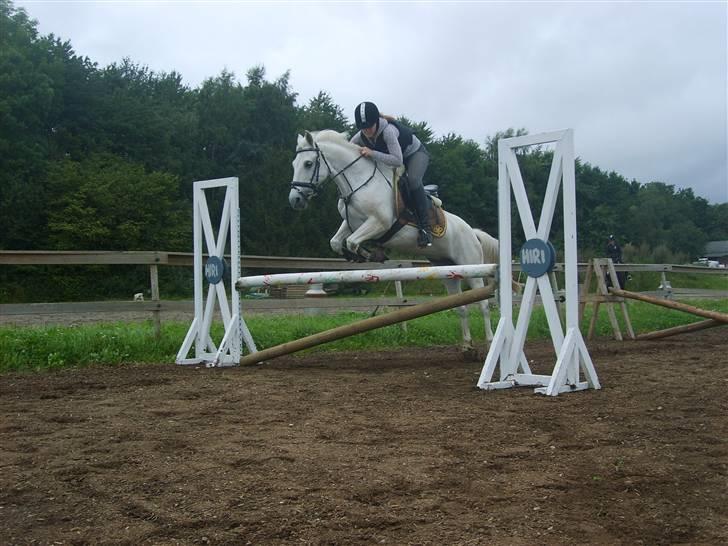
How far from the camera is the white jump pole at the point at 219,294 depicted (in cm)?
652

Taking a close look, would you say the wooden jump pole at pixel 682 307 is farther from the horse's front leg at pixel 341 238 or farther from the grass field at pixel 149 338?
the horse's front leg at pixel 341 238

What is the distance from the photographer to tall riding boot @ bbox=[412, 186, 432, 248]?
672cm

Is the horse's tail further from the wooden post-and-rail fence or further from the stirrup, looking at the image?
the wooden post-and-rail fence

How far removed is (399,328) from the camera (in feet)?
30.9

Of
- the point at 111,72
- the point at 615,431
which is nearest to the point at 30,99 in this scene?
the point at 111,72

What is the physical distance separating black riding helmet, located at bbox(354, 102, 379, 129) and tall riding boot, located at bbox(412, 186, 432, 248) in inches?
30.1

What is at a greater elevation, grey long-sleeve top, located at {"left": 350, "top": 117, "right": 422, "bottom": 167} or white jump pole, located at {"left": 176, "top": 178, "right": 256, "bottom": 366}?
grey long-sleeve top, located at {"left": 350, "top": 117, "right": 422, "bottom": 167}

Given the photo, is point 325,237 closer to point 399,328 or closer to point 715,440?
point 399,328

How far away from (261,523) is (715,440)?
217 centimetres

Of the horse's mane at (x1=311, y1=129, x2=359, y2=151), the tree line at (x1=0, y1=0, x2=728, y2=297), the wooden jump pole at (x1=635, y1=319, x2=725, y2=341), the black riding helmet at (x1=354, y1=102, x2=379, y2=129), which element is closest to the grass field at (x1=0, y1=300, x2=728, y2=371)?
the wooden jump pole at (x1=635, y1=319, x2=725, y2=341)

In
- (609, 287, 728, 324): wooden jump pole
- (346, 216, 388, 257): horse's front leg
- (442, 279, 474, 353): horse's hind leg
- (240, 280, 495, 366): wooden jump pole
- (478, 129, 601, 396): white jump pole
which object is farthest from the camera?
(609, 287, 728, 324): wooden jump pole

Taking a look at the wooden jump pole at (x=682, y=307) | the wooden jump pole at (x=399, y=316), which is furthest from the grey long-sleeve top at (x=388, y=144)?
the wooden jump pole at (x=682, y=307)

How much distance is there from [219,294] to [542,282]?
10.3 ft

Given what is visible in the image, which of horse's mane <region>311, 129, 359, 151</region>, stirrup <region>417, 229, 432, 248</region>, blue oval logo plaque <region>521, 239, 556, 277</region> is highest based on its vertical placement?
horse's mane <region>311, 129, 359, 151</region>
